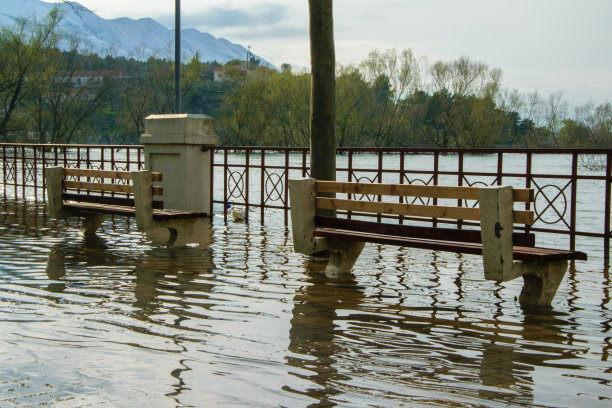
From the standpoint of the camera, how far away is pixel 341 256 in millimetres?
7469

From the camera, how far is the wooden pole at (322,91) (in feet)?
27.4

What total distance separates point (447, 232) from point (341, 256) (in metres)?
1.52

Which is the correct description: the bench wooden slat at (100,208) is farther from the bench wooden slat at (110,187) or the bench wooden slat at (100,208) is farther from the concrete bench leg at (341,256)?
the concrete bench leg at (341,256)

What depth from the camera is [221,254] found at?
8930 mm

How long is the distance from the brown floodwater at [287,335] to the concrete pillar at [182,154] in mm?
2680

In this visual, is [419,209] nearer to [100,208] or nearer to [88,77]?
[100,208]

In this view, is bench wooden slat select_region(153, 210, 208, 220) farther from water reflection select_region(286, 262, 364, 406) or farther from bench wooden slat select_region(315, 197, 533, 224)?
bench wooden slat select_region(315, 197, 533, 224)

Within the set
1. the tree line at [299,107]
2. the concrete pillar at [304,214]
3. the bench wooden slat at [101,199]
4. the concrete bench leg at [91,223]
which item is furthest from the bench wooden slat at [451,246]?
the tree line at [299,107]

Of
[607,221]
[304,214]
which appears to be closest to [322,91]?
[304,214]

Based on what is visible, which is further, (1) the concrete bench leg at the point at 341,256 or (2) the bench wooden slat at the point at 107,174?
(2) the bench wooden slat at the point at 107,174

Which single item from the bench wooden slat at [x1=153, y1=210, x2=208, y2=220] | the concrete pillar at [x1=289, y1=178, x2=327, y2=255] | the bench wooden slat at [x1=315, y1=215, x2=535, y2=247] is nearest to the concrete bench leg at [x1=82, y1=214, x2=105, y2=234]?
Answer: the bench wooden slat at [x1=153, y1=210, x2=208, y2=220]

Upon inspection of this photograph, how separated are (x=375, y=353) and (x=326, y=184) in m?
2.75

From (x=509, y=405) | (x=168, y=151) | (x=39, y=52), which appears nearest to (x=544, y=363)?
(x=509, y=405)

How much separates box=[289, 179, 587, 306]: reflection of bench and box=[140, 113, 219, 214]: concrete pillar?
4.13m
